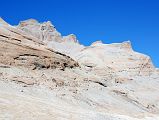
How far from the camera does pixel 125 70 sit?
82.8 meters

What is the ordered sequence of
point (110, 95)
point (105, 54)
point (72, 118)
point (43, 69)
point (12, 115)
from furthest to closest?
point (105, 54)
point (110, 95)
point (43, 69)
point (72, 118)
point (12, 115)

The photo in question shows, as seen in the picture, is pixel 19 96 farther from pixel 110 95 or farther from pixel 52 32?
pixel 52 32

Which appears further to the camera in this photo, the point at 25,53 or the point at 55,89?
the point at 25,53

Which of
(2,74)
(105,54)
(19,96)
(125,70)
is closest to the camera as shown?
(19,96)

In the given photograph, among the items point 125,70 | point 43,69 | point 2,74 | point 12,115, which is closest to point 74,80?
point 43,69

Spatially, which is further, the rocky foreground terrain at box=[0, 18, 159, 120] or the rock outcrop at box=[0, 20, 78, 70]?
the rock outcrop at box=[0, 20, 78, 70]

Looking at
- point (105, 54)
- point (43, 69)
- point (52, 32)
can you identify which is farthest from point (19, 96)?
point (52, 32)

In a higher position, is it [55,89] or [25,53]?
[25,53]

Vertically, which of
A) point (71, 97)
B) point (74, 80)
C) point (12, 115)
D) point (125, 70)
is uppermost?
point (125, 70)

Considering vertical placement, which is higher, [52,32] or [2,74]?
[52,32]

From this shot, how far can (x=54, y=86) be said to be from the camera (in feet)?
141

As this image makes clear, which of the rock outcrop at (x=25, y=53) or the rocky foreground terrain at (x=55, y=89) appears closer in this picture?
the rocky foreground terrain at (x=55, y=89)

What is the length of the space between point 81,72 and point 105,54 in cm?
4123

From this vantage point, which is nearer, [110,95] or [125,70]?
[110,95]
